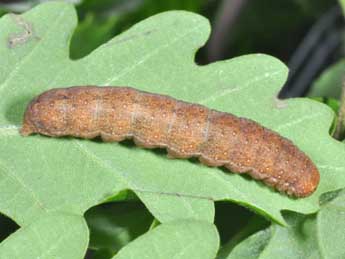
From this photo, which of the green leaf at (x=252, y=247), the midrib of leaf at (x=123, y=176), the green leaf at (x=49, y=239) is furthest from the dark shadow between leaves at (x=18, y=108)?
the green leaf at (x=252, y=247)

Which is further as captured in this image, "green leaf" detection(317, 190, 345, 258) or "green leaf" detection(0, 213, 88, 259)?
"green leaf" detection(317, 190, 345, 258)

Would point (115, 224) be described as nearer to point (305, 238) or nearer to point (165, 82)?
point (165, 82)

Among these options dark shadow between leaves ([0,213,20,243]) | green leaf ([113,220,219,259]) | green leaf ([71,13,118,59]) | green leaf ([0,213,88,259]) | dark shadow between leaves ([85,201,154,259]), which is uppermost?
green leaf ([113,220,219,259])

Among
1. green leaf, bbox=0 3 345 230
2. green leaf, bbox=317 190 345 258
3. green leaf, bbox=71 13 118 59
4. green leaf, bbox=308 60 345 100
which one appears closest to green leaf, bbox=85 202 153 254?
green leaf, bbox=0 3 345 230

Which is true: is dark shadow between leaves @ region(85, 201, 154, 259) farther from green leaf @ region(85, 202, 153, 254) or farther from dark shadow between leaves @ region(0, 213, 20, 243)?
dark shadow between leaves @ region(0, 213, 20, 243)

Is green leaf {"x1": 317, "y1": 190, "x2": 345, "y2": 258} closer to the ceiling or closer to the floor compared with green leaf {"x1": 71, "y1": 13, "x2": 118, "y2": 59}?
closer to the ceiling

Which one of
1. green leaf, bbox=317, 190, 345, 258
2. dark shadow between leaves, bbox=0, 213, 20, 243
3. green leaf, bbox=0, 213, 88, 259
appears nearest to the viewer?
green leaf, bbox=0, 213, 88, 259

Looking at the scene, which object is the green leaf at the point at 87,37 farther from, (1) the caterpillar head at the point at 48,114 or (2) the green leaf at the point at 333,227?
(2) the green leaf at the point at 333,227
